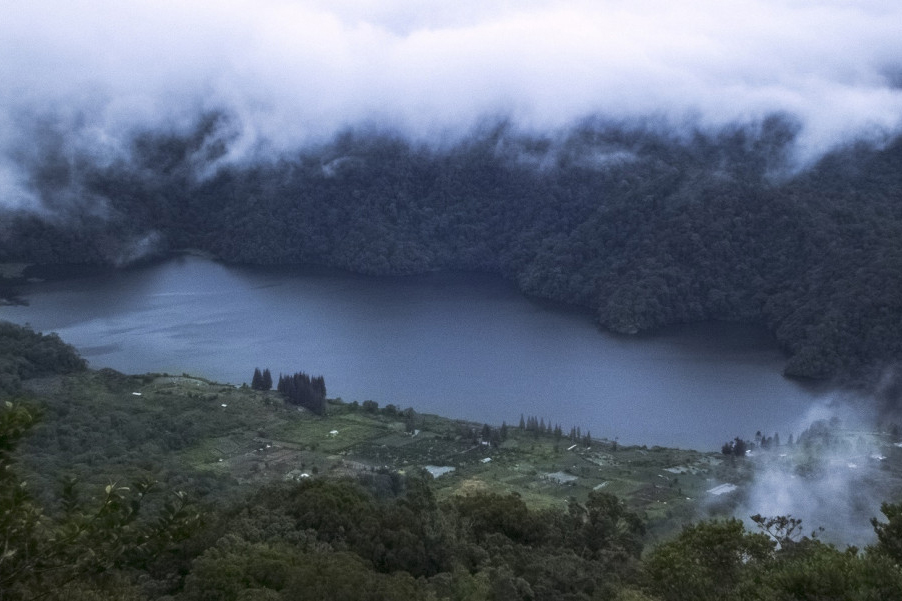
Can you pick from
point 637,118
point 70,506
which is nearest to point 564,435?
point 70,506

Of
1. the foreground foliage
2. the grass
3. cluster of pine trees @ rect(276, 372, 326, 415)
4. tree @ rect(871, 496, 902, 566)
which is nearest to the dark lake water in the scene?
cluster of pine trees @ rect(276, 372, 326, 415)

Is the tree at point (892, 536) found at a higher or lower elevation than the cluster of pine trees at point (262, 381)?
higher

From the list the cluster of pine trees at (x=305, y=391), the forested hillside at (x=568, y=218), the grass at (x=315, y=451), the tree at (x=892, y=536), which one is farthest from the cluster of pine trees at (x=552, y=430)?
the tree at (x=892, y=536)

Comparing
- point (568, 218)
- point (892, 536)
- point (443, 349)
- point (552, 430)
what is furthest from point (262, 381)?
point (892, 536)

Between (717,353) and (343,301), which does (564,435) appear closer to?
(717,353)

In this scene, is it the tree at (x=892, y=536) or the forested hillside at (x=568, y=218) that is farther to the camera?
the forested hillside at (x=568, y=218)

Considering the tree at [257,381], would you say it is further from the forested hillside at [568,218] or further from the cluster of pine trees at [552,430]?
the forested hillside at [568,218]
